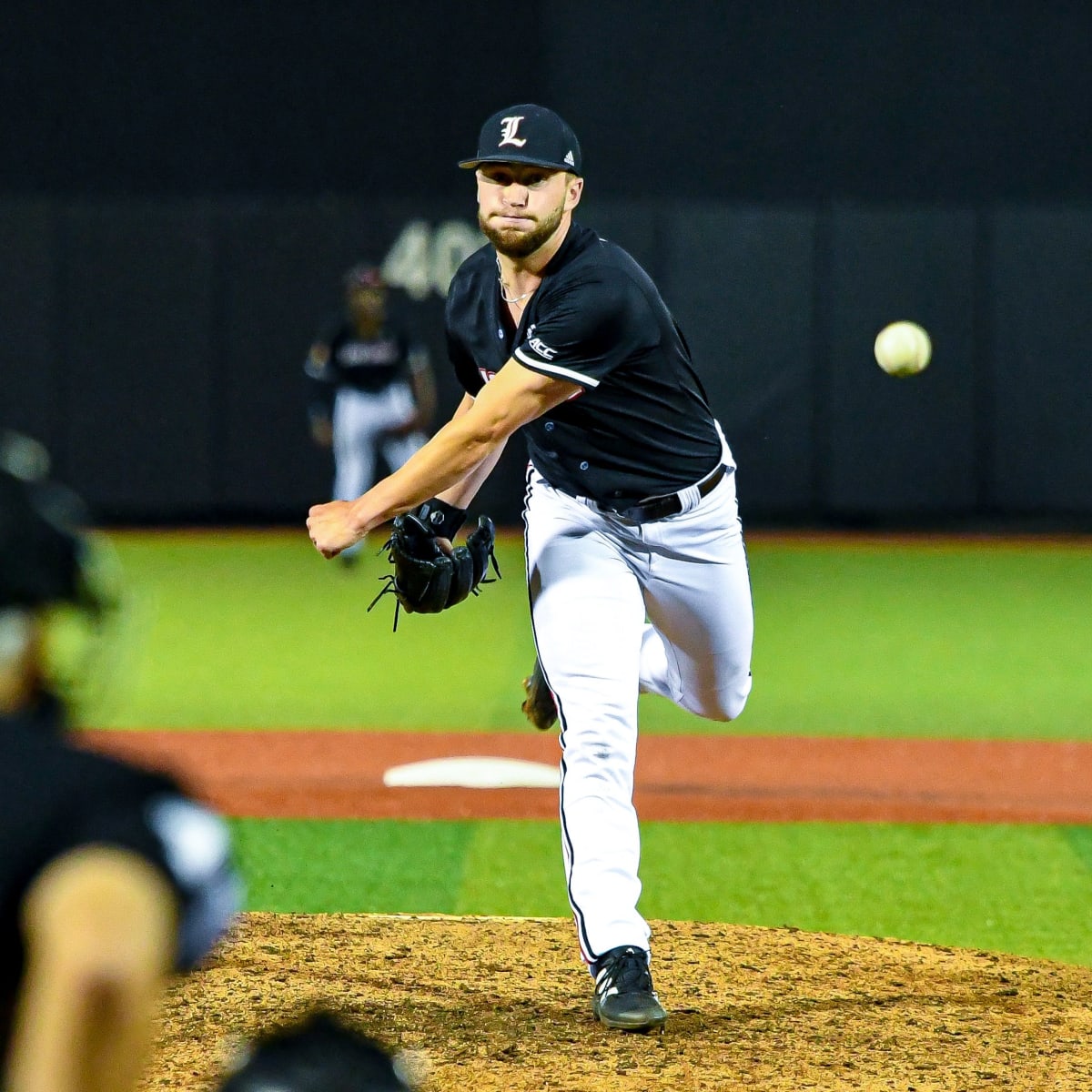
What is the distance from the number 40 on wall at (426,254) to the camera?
16.1 meters

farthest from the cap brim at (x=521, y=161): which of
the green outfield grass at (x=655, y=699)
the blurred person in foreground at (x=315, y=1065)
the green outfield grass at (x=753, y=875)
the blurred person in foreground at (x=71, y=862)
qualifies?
the green outfield grass at (x=655, y=699)

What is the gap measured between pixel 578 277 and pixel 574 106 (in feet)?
44.3

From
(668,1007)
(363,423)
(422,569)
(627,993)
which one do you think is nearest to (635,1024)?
(627,993)

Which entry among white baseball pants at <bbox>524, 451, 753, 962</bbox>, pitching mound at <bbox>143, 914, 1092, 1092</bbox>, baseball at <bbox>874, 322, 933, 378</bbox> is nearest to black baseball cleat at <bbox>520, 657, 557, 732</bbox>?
white baseball pants at <bbox>524, 451, 753, 962</bbox>

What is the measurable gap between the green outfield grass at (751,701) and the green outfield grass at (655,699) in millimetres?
26

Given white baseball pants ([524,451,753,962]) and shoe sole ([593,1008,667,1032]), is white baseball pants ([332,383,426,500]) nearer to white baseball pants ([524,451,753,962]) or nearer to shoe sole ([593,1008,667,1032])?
white baseball pants ([524,451,753,962])

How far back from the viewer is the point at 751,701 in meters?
8.84

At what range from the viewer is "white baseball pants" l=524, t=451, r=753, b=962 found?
408 cm

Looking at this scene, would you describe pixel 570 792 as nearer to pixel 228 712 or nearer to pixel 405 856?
pixel 405 856

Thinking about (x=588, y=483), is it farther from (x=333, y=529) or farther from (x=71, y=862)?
(x=71, y=862)

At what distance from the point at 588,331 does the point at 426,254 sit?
12.3 metres

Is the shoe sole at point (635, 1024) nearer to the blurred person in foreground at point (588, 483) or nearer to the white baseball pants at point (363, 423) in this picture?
the blurred person in foreground at point (588, 483)

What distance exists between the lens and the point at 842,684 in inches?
364

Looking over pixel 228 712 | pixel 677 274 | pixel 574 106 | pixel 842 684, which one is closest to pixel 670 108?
pixel 574 106
